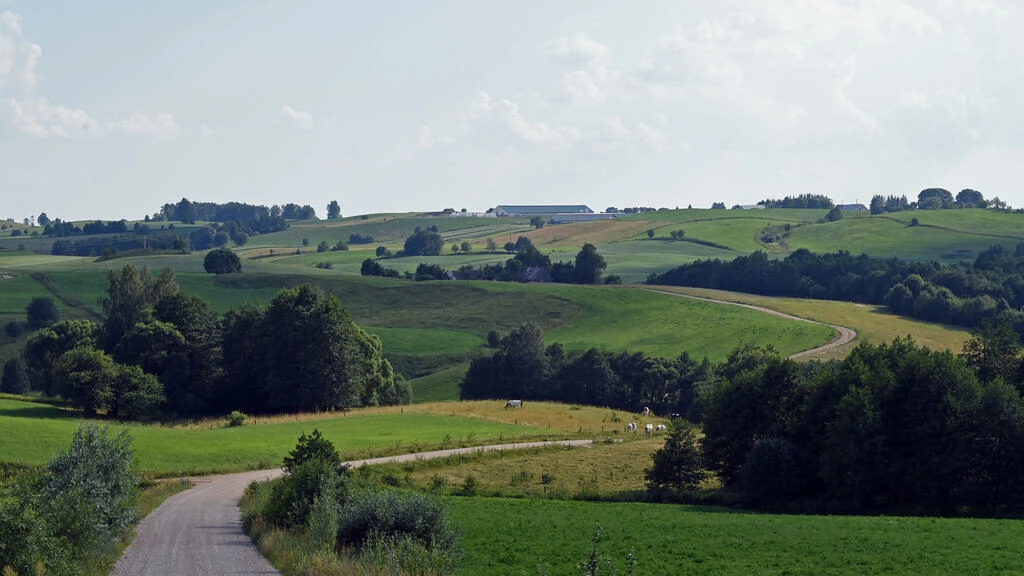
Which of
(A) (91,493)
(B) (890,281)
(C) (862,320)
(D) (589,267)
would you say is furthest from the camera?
(D) (589,267)

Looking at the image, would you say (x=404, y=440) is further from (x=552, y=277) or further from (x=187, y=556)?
(x=552, y=277)

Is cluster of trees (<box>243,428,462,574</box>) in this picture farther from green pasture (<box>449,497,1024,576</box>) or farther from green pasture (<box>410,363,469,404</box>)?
green pasture (<box>410,363,469,404</box>)

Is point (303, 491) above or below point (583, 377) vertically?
above

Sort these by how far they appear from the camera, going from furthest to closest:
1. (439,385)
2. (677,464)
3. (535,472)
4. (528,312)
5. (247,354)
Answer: (528,312) < (439,385) < (247,354) < (535,472) < (677,464)

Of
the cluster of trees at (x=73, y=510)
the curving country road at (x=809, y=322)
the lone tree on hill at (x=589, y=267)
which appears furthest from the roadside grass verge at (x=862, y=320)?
the cluster of trees at (x=73, y=510)

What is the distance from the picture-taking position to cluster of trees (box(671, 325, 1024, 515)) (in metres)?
50.2

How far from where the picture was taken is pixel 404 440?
77062mm

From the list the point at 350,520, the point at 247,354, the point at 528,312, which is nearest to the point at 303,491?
the point at 350,520

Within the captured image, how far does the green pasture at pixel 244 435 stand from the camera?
6419cm

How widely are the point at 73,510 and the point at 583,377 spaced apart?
9222 centimetres

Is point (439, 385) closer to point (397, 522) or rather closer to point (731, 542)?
point (731, 542)

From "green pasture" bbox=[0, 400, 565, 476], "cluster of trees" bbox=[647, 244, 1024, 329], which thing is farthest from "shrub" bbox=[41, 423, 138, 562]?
"cluster of trees" bbox=[647, 244, 1024, 329]

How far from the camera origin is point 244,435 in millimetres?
76812

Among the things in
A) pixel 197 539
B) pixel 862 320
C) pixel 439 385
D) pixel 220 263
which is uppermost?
pixel 220 263
